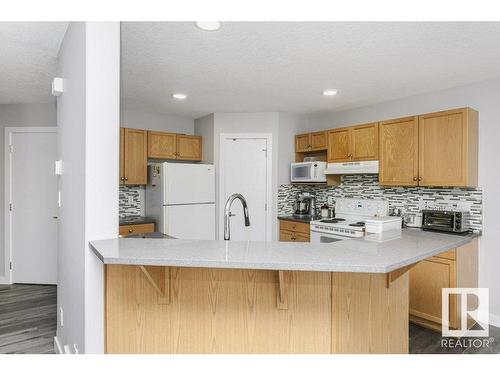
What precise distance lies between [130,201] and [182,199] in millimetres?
811

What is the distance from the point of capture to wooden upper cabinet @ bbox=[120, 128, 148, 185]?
4.25 metres

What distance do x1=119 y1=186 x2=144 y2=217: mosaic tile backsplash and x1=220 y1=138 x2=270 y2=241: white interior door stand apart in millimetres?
1130

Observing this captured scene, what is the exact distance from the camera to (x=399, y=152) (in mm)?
3598

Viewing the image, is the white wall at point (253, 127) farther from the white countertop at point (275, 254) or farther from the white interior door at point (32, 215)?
the white countertop at point (275, 254)

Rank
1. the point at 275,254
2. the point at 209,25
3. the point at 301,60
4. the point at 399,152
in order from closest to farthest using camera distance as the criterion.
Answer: the point at 275,254 → the point at 209,25 → the point at 301,60 → the point at 399,152

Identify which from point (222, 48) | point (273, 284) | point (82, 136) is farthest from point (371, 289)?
point (222, 48)

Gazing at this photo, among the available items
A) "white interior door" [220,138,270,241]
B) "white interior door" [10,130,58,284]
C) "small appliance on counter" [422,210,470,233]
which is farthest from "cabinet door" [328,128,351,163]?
"white interior door" [10,130,58,284]

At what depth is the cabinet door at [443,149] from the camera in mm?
3121

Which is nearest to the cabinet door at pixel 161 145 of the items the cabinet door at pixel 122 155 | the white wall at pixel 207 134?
the cabinet door at pixel 122 155

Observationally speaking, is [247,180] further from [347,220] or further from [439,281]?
[439,281]

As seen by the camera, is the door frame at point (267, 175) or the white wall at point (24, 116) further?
the door frame at point (267, 175)

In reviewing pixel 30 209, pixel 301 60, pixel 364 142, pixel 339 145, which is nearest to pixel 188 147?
pixel 339 145

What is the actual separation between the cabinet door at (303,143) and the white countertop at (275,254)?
289cm

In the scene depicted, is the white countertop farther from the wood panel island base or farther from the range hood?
the range hood
